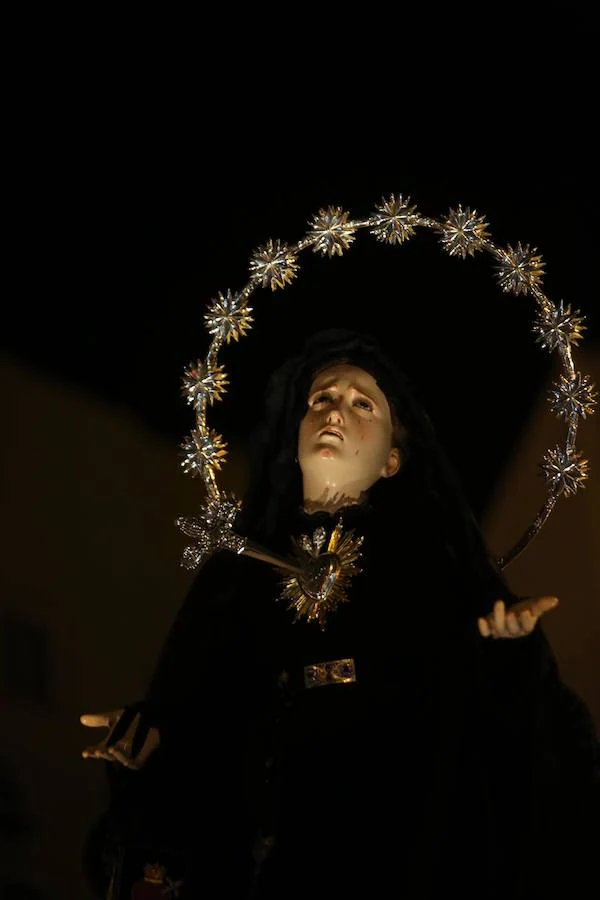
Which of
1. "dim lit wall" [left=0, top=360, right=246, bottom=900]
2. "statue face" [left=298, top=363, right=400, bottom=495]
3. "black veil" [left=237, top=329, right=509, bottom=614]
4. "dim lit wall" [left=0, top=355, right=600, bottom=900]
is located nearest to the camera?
"black veil" [left=237, top=329, right=509, bottom=614]

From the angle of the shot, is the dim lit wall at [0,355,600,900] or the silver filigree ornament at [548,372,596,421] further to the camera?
the dim lit wall at [0,355,600,900]

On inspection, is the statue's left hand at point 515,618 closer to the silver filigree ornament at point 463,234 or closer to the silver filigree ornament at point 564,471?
the silver filigree ornament at point 564,471

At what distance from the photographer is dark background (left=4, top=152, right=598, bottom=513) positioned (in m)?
3.50

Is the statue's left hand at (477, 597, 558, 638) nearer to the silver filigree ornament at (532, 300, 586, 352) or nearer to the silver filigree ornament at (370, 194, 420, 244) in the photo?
the silver filigree ornament at (532, 300, 586, 352)

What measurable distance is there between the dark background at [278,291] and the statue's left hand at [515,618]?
2.85 feet

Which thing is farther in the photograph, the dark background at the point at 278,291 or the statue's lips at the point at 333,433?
the dark background at the point at 278,291

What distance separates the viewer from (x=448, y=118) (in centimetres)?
393

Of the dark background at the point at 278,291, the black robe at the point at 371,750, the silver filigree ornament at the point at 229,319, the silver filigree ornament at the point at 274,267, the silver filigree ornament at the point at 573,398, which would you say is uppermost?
the dark background at the point at 278,291

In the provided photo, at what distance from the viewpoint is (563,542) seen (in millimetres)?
3652

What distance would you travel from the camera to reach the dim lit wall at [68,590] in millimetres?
3766

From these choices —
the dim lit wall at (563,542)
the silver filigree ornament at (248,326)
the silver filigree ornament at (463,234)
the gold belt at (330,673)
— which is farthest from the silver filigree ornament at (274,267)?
the gold belt at (330,673)

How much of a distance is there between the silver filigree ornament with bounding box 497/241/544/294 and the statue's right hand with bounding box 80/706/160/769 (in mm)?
1231

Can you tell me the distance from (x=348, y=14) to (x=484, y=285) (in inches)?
39.6

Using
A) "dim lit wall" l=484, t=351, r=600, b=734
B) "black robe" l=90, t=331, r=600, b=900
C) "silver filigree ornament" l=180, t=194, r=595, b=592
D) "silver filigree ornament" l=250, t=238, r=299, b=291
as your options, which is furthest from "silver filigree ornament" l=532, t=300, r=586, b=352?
"silver filigree ornament" l=250, t=238, r=299, b=291
